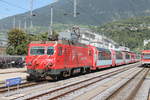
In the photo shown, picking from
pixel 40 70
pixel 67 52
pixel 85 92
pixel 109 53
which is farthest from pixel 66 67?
pixel 109 53

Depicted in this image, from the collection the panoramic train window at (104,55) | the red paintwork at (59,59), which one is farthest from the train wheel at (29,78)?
the panoramic train window at (104,55)

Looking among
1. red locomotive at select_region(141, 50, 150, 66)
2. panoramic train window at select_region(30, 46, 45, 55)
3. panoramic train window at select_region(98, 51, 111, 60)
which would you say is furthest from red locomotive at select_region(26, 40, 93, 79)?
red locomotive at select_region(141, 50, 150, 66)

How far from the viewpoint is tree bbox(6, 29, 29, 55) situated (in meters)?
60.8

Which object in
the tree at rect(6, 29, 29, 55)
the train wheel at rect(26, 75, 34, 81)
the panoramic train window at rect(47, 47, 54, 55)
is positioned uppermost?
the tree at rect(6, 29, 29, 55)

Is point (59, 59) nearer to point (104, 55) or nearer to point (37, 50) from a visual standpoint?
point (37, 50)

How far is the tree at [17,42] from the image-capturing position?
200ft

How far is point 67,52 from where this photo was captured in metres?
24.4

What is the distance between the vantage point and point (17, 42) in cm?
6325

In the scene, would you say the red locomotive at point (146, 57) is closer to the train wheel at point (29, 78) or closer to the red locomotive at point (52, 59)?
the red locomotive at point (52, 59)

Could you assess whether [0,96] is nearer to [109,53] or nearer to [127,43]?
[109,53]

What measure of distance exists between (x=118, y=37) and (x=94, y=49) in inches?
5690

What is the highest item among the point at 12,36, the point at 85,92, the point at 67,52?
the point at 12,36

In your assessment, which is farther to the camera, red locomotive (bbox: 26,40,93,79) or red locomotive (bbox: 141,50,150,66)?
red locomotive (bbox: 141,50,150,66)

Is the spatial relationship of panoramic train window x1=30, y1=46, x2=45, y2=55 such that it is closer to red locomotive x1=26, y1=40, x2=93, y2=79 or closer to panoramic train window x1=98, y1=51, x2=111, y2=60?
red locomotive x1=26, y1=40, x2=93, y2=79
